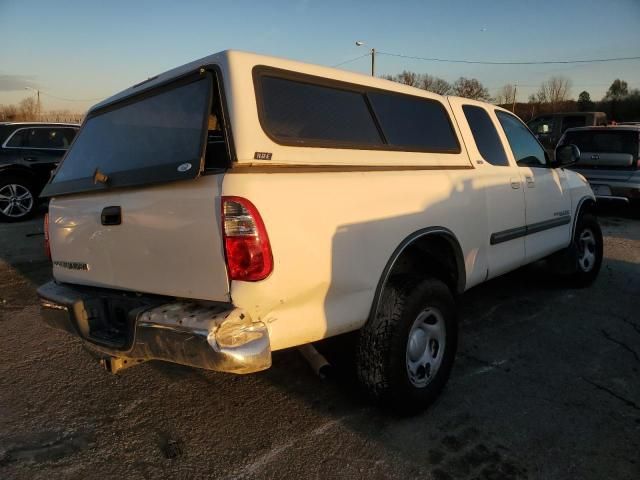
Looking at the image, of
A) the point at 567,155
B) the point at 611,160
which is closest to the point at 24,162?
the point at 567,155

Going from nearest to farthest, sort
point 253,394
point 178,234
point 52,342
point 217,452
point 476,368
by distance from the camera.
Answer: point 178,234, point 217,452, point 253,394, point 476,368, point 52,342

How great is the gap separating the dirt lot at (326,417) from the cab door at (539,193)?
789mm

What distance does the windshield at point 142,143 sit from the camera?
2428 millimetres

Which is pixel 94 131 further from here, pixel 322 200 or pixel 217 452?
pixel 217 452

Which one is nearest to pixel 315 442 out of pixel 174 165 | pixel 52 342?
pixel 174 165

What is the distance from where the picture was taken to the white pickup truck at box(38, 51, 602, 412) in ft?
7.23

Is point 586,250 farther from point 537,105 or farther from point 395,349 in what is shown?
point 537,105

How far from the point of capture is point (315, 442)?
8.94 ft

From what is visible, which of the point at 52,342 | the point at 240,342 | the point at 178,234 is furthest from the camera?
the point at 52,342

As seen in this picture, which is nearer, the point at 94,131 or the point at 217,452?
the point at 217,452

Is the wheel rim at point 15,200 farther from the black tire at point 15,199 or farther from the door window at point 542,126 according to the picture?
the door window at point 542,126

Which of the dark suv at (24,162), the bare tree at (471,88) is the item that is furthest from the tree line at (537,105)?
the dark suv at (24,162)

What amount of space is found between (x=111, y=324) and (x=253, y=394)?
40.1 inches

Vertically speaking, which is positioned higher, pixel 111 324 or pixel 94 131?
pixel 94 131
